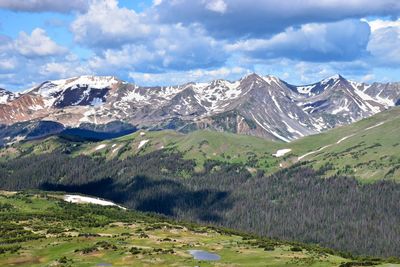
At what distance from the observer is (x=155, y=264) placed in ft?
564

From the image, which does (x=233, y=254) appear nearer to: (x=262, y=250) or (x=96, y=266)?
(x=262, y=250)

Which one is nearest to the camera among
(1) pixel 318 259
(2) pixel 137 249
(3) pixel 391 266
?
(3) pixel 391 266

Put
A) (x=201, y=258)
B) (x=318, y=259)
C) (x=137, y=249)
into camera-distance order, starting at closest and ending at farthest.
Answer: (x=318, y=259), (x=201, y=258), (x=137, y=249)

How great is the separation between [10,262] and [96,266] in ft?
94.7

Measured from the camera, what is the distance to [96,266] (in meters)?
172

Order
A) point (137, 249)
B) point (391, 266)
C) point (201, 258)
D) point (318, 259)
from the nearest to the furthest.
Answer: point (391, 266) → point (318, 259) → point (201, 258) → point (137, 249)

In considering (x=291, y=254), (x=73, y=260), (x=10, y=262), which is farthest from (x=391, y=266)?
(x=10, y=262)

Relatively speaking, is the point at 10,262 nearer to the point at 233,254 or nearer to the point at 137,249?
the point at 137,249

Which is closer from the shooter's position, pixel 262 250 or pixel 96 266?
pixel 96 266

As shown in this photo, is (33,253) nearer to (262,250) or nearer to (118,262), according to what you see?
(118,262)

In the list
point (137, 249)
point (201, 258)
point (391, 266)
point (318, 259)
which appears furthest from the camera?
point (137, 249)

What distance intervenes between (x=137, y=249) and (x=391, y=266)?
82.7 meters

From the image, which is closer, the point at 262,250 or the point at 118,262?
the point at 118,262

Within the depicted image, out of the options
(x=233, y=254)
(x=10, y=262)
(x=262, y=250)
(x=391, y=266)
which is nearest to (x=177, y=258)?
(x=233, y=254)
